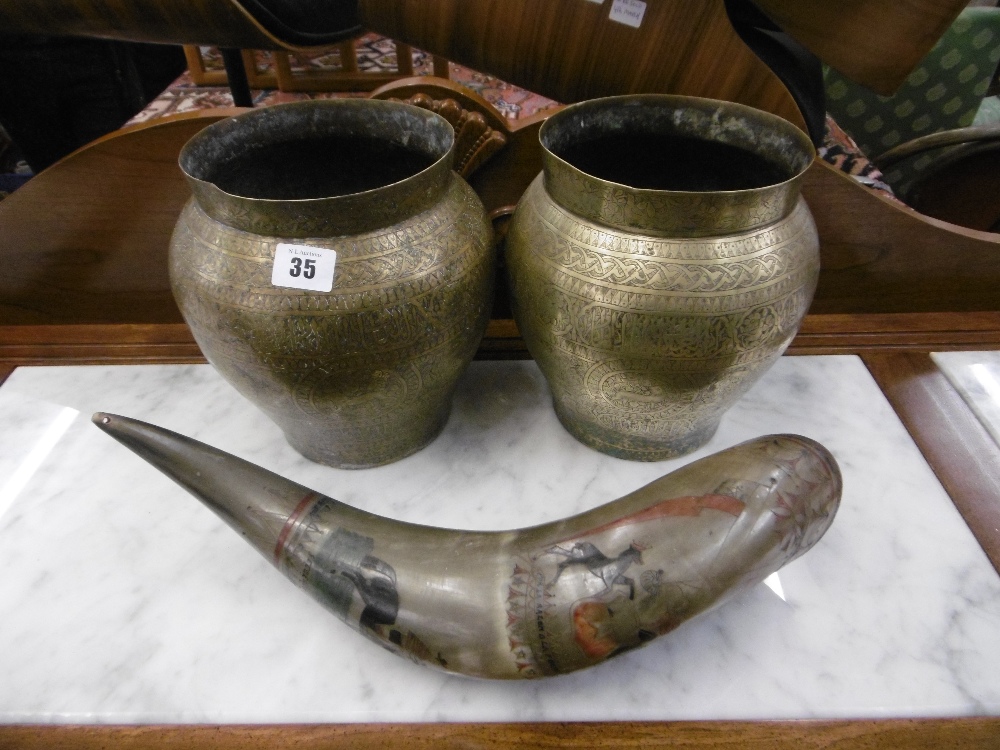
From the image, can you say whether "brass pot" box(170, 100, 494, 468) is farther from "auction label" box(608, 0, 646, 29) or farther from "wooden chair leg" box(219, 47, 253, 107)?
"wooden chair leg" box(219, 47, 253, 107)

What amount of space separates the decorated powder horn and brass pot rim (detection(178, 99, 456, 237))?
0.85 feet

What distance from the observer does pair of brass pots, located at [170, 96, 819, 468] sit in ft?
2.42

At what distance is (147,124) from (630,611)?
0.98 metres

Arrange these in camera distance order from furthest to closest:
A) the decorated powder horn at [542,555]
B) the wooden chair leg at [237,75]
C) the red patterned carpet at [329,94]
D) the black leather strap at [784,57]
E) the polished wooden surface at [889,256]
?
the red patterned carpet at [329,94] → the wooden chair leg at [237,75] → the polished wooden surface at [889,256] → the black leather strap at [784,57] → the decorated powder horn at [542,555]

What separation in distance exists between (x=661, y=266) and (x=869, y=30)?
44 centimetres

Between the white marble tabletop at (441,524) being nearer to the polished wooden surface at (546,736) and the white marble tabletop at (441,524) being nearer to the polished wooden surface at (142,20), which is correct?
the polished wooden surface at (546,736)

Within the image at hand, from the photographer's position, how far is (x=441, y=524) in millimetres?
909

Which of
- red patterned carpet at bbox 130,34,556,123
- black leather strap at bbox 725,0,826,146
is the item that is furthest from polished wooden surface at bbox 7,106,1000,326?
red patterned carpet at bbox 130,34,556,123

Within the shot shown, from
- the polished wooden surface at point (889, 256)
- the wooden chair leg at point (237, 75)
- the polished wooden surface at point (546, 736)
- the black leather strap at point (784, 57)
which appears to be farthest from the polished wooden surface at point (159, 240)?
the polished wooden surface at point (546, 736)

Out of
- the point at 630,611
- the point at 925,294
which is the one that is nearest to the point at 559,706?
the point at 630,611

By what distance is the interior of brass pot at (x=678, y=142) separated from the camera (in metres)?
0.87

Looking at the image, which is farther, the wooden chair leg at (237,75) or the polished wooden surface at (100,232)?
the wooden chair leg at (237,75)

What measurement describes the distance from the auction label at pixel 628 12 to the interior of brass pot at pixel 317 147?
0.29 m

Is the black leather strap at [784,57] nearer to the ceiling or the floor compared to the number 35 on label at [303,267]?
nearer to the ceiling
